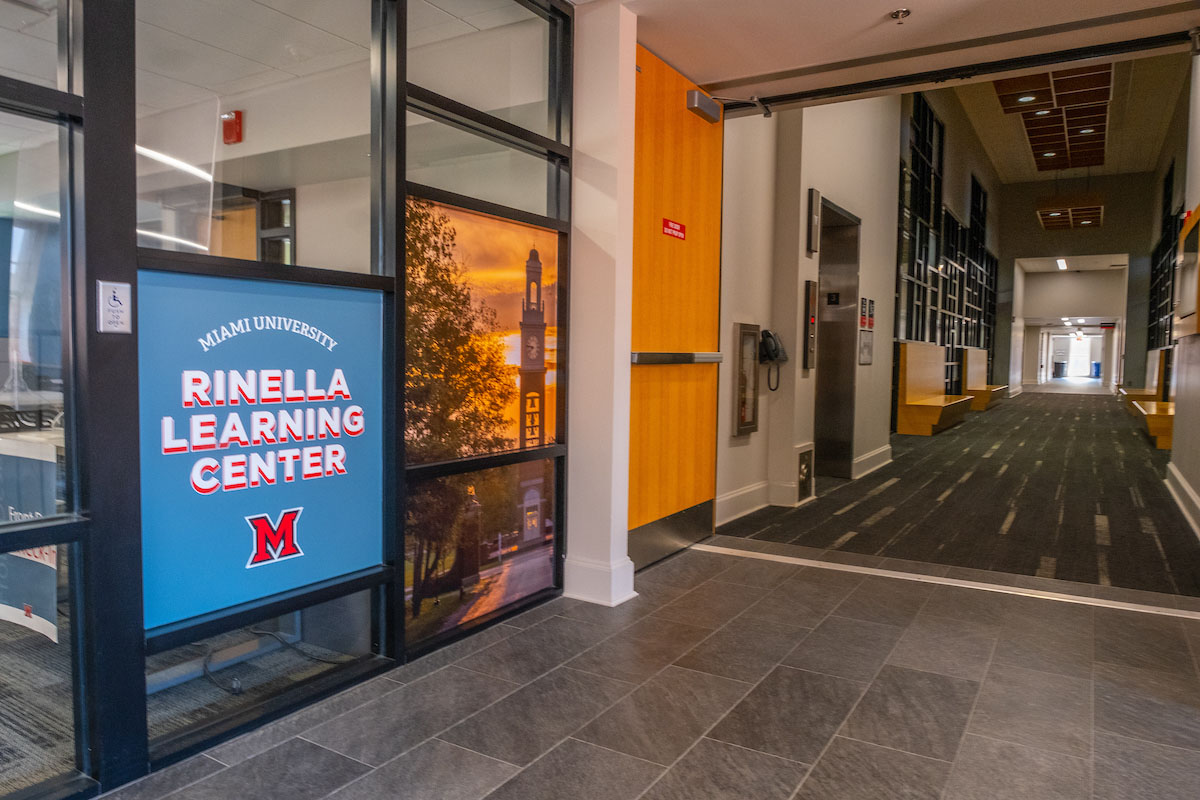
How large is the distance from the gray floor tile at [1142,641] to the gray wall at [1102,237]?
693 inches

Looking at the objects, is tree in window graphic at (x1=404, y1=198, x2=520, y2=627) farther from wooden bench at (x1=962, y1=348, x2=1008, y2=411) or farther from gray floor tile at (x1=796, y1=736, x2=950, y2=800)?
wooden bench at (x1=962, y1=348, x2=1008, y2=411)

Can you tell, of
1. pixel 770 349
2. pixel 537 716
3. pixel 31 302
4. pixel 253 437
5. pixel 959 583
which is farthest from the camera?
pixel 770 349

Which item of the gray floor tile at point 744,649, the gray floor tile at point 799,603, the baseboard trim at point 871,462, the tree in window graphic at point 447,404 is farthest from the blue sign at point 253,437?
the baseboard trim at point 871,462

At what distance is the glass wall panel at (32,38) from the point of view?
187 cm

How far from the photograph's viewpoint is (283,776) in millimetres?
2088

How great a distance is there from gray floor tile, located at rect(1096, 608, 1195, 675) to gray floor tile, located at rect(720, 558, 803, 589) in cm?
141

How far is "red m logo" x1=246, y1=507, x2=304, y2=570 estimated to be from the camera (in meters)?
2.39

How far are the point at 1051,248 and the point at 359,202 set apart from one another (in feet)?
68.9

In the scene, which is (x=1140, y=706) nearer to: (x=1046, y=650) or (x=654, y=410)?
(x=1046, y=650)

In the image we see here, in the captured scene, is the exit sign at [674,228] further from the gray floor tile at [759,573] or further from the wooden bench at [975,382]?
the wooden bench at [975,382]

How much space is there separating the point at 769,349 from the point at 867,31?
2470mm

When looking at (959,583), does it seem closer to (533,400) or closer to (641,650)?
(641,650)

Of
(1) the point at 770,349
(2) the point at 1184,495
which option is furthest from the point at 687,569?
(2) the point at 1184,495

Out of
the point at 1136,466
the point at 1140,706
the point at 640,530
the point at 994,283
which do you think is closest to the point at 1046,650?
the point at 1140,706
